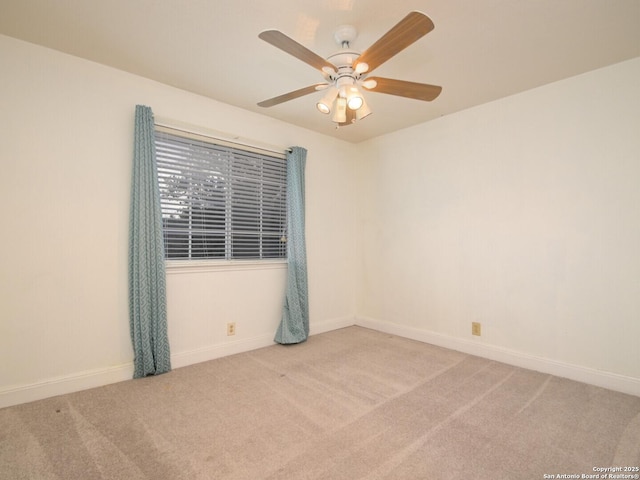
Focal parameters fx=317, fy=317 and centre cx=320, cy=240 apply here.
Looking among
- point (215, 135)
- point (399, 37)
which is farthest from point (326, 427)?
point (215, 135)

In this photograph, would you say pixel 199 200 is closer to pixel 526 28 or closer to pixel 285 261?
pixel 285 261

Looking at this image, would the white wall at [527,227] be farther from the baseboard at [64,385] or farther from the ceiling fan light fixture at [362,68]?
the baseboard at [64,385]

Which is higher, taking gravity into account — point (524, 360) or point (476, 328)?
point (476, 328)

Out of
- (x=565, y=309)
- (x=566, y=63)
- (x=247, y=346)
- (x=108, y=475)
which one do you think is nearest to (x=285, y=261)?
(x=247, y=346)

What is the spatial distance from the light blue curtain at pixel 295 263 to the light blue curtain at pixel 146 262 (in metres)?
1.17

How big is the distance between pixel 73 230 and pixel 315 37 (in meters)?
2.08

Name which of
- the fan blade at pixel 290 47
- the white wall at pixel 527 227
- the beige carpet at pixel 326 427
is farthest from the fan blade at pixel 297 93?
the beige carpet at pixel 326 427

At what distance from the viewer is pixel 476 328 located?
294cm

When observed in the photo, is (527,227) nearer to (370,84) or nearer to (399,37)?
(370,84)

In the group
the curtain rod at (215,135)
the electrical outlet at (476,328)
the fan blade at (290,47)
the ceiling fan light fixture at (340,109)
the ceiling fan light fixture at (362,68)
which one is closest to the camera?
the fan blade at (290,47)

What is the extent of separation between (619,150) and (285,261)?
2851 mm

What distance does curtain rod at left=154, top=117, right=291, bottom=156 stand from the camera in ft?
8.59

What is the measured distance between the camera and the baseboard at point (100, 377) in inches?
78.7

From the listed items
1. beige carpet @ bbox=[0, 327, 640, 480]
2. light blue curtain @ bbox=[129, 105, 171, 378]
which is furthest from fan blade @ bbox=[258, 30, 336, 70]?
beige carpet @ bbox=[0, 327, 640, 480]
